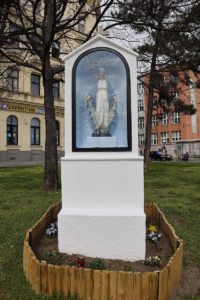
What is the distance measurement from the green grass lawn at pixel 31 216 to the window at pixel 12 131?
1362 centimetres

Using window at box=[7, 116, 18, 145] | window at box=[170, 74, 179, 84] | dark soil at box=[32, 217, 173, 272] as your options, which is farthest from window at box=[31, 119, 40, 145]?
dark soil at box=[32, 217, 173, 272]

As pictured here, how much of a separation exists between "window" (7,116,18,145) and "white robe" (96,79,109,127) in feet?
66.4

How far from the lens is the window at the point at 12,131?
21844mm

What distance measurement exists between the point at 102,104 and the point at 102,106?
0.03 meters

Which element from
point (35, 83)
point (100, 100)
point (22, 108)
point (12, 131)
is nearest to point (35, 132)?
point (12, 131)

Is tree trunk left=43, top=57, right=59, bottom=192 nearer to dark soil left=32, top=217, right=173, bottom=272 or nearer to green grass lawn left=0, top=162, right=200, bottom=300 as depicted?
green grass lawn left=0, top=162, right=200, bottom=300

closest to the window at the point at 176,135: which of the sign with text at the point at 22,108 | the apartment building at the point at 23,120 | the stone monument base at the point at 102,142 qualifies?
the apartment building at the point at 23,120

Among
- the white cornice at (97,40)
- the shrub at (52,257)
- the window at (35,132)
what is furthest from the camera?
the window at (35,132)

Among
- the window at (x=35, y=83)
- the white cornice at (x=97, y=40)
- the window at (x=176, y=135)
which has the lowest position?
the white cornice at (x=97, y=40)

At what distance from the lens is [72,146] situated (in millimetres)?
3484

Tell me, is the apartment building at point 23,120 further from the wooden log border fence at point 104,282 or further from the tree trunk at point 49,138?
the wooden log border fence at point 104,282

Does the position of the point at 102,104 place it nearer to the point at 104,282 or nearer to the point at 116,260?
the point at 116,260

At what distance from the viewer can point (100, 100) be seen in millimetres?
3631

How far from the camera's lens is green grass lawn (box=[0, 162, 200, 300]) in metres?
2.82
